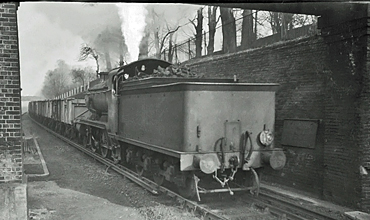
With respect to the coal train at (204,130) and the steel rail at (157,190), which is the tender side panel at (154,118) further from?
the steel rail at (157,190)

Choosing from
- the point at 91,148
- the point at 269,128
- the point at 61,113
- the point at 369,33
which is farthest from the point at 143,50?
the point at 369,33

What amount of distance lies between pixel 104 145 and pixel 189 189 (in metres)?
5.27

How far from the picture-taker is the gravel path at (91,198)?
20.5 feet

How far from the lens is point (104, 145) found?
11.4 meters

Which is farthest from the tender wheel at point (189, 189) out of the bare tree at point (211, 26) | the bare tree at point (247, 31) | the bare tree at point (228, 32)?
the bare tree at point (211, 26)

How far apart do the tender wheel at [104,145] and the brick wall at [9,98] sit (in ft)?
16.9

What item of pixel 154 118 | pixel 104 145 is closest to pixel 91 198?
pixel 154 118

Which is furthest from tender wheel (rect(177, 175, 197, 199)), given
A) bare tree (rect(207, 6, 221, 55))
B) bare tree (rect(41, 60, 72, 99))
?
bare tree (rect(41, 60, 72, 99))

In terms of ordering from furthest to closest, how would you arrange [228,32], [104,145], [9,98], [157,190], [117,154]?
[228,32], [104,145], [117,154], [157,190], [9,98]

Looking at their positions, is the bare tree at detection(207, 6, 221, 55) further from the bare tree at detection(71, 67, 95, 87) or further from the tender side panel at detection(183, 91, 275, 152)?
the bare tree at detection(71, 67, 95, 87)

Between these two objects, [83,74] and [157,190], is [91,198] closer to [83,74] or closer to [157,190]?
[157,190]

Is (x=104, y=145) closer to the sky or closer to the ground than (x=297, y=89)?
closer to the ground

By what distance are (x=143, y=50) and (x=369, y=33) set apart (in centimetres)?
1029

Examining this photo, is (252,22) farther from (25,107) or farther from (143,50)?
(25,107)
